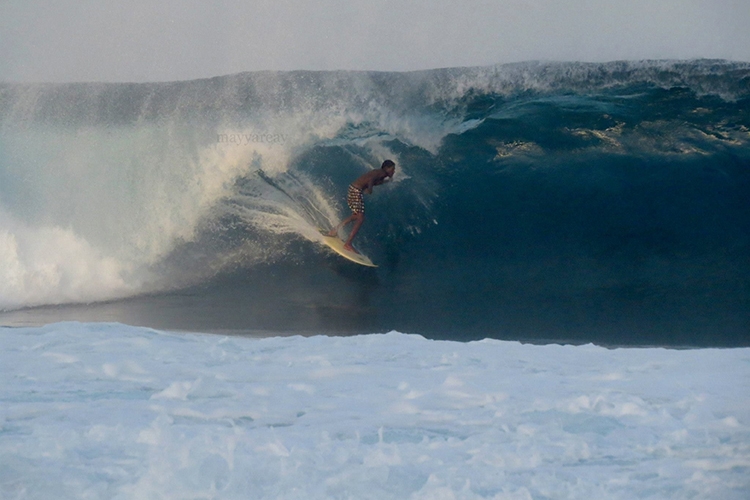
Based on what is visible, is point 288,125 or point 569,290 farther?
point 288,125

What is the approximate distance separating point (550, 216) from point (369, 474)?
3701 mm

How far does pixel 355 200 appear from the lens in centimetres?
537

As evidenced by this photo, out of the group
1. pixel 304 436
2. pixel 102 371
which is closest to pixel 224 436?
pixel 304 436

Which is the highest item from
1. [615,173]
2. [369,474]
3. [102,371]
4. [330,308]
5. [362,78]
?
[362,78]

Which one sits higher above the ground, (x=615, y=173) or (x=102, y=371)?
(x=615, y=173)

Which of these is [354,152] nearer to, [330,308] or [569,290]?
[330,308]

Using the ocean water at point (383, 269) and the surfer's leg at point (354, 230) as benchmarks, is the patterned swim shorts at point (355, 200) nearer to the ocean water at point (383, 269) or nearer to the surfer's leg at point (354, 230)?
the surfer's leg at point (354, 230)

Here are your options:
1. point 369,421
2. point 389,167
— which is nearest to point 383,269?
point 389,167

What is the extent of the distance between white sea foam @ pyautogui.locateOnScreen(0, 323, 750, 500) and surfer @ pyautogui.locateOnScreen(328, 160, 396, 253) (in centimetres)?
134

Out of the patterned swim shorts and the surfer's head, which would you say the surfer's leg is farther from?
the surfer's head

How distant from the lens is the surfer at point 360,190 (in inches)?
210

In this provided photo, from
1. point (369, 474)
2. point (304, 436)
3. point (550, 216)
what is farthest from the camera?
point (550, 216)

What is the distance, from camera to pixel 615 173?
5.90m

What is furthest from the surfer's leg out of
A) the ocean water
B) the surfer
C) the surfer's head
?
the surfer's head
